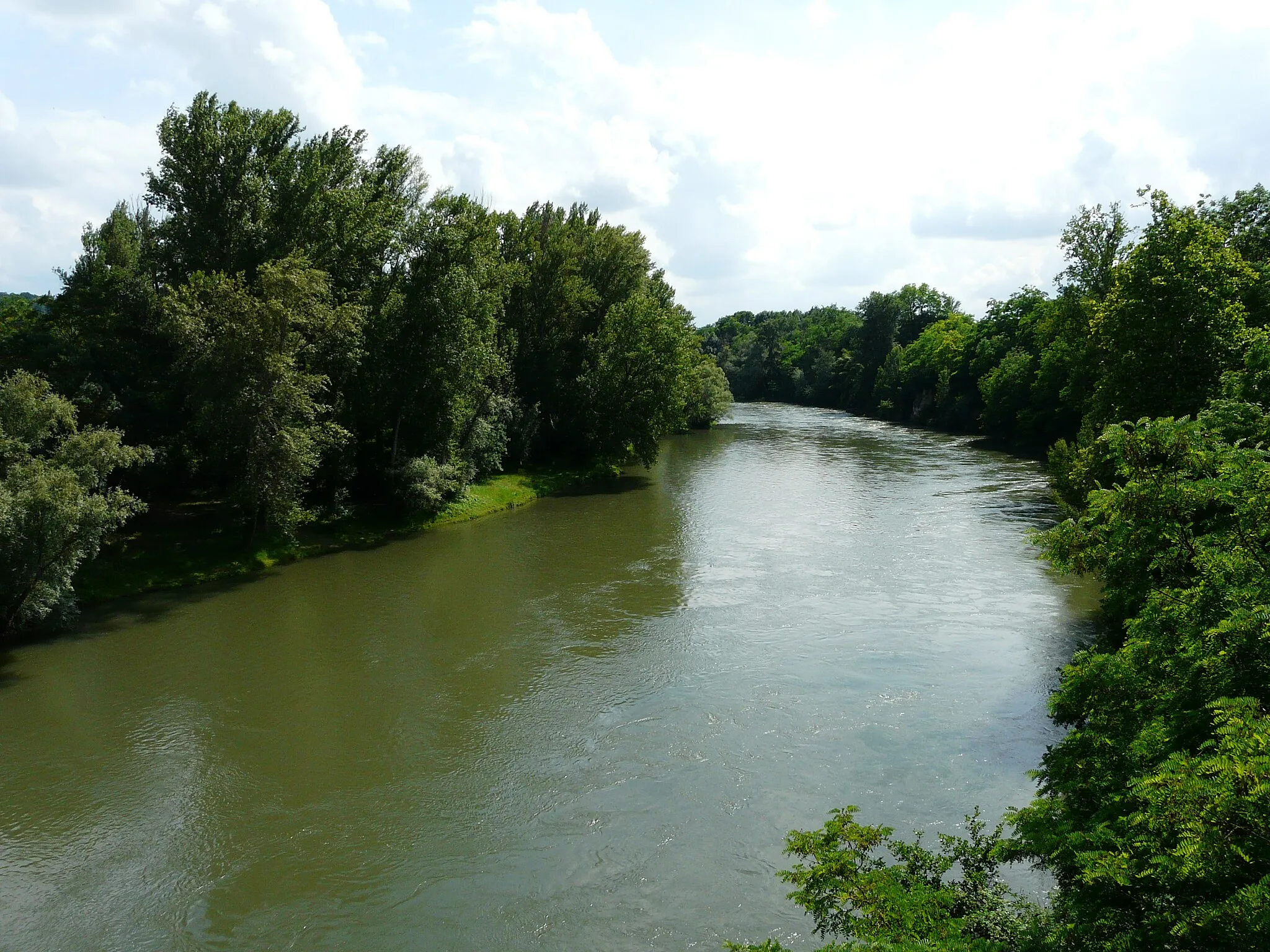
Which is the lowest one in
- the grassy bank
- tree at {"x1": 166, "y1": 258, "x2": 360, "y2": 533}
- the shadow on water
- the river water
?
the river water

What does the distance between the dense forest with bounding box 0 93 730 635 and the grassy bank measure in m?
0.76

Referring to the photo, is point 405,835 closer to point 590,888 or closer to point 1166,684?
point 590,888

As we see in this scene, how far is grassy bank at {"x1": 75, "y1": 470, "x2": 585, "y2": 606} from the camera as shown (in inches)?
1043

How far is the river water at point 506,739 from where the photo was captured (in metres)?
12.3

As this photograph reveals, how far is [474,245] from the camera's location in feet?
118

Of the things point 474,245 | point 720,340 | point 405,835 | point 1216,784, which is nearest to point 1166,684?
point 1216,784

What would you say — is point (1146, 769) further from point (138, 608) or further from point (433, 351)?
point (433, 351)

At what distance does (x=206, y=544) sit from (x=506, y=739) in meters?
18.2

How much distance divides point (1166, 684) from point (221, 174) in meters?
34.1

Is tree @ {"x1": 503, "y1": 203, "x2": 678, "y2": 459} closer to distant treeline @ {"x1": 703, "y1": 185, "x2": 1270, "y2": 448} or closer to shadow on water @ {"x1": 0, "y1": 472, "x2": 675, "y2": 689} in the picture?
shadow on water @ {"x1": 0, "y1": 472, "x2": 675, "y2": 689}

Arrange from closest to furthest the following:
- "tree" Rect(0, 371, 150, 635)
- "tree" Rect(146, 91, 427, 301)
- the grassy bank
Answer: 1. "tree" Rect(0, 371, 150, 635)
2. the grassy bank
3. "tree" Rect(146, 91, 427, 301)

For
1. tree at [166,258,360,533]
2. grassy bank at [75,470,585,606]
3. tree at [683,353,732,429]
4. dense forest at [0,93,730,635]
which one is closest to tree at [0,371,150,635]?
dense forest at [0,93,730,635]

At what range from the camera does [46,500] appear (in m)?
20.1

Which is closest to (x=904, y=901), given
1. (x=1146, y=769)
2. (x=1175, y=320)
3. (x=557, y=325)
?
(x=1146, y=769)
